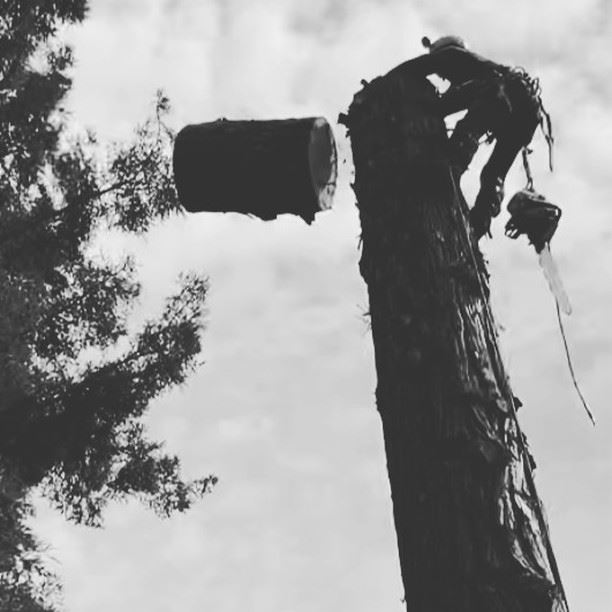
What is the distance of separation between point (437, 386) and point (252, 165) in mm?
853

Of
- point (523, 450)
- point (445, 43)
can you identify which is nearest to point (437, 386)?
point (523, 450)

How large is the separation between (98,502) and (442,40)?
28.1ft

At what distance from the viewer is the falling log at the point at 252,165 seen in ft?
8.43

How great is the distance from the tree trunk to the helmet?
14 cm

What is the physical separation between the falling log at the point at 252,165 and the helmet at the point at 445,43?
0.36 meters

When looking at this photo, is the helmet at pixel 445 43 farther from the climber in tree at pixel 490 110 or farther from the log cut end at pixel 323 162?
the log cut end at pixel 323 162

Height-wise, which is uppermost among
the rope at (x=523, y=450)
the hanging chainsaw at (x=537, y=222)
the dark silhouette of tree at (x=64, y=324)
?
the dark silhouette of tree at (x=64, y=324)

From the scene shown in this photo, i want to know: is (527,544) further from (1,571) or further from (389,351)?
(1,571)

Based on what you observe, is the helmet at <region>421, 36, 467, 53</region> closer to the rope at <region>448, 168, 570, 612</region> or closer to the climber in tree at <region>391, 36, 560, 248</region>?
the climber in tree at <region>391, 36, 560, 248</region>

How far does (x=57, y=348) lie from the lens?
34.2ft

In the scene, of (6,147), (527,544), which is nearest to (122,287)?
(6,147)

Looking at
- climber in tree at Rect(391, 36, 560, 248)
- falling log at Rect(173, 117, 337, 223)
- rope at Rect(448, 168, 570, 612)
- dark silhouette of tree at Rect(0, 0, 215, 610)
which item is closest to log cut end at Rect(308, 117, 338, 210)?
falling log at Rect(173, 117, 337, 223)

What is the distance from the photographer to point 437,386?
207 centimetres

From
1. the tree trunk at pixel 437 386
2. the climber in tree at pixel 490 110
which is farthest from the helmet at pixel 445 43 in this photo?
the tree trunk at pixel 437 386
